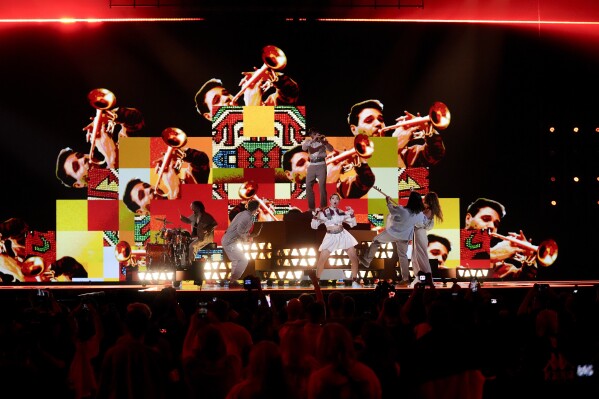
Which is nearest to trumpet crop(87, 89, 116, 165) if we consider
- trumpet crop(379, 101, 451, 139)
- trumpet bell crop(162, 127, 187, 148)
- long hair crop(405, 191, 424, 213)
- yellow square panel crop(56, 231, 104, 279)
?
trumpet bell crop(162, 127, 187, 148)

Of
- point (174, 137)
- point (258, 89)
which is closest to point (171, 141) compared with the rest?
point (174, 137)

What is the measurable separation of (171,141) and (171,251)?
4.18 meters

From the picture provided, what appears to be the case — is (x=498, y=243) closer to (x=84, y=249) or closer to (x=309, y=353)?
(x=84, y=249)

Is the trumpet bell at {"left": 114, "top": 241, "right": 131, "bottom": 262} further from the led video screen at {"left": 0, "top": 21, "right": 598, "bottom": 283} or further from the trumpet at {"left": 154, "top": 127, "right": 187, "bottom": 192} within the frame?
→ the trumpet at {"left": 154, "top": 127, "right": 187, "bottom": 192}

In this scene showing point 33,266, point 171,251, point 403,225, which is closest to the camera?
point 403,225

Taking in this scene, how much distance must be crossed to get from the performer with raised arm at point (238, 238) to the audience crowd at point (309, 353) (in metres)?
6.01

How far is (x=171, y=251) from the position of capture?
1298 centimetres

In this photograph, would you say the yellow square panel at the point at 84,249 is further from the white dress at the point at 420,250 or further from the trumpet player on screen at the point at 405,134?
the white dress at the point at 420,250

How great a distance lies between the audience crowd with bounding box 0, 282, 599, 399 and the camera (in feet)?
11.3

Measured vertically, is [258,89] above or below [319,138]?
above

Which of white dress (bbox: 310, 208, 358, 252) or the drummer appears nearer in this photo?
white dress (bbox: 310, 208, 358, 252)

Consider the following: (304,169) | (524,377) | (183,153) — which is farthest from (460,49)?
(524,377)

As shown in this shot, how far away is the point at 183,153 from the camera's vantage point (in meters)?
16.6

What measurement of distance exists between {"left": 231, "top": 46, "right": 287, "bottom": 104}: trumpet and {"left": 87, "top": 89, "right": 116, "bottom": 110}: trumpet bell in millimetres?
2636
